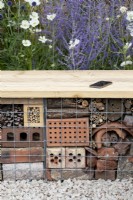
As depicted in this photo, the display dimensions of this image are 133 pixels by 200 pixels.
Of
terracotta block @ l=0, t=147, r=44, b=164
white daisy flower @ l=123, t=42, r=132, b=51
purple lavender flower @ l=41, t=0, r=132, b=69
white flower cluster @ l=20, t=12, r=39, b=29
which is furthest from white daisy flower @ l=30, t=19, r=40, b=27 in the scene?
terracotta block @ l=0, t=147, r=44, b=164

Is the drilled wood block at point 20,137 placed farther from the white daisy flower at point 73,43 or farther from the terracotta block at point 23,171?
the white daisy flower at point 73,43

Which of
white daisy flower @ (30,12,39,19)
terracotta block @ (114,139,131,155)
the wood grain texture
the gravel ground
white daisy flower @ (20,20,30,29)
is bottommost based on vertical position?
the gravel ground

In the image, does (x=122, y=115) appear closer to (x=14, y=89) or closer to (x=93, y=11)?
(x=14, y=89)

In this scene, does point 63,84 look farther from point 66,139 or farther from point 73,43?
point 73,43

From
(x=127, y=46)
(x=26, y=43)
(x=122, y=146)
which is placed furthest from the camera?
(x=26, y=43)

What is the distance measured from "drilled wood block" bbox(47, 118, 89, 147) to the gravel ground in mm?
244

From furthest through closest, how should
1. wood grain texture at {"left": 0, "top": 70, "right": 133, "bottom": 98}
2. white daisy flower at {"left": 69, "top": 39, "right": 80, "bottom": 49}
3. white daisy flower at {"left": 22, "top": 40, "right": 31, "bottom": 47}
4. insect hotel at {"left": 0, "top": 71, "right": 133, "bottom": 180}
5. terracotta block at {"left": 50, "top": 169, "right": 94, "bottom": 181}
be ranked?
white daisy flower at {"left": 22, "top": 40, "right": 31, "bottom": 47}
white daisy flower at {"left": 69, "top": 39, "right": 80, "bottom": 49}
terracotta block at {"left": 50, "top": 169, "right": 94, "bottom": 181}
insect hotel at {"left": 0, "top": 71, "right": 133, "bottom": 180}
wood grain texture at {"left": 0, "top": 70, "right": 133, "bottom": 98}

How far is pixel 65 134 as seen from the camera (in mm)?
3619

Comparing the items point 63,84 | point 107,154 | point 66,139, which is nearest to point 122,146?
point 107,154

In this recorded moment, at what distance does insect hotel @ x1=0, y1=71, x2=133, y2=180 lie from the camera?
3.57m

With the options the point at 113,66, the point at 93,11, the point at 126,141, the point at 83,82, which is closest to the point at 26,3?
the point at 93,11

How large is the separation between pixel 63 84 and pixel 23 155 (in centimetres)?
51

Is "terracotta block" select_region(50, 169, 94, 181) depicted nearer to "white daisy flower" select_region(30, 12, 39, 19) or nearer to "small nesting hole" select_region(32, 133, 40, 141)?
"small nesting hole" select_region(32, 133, 40, 141)

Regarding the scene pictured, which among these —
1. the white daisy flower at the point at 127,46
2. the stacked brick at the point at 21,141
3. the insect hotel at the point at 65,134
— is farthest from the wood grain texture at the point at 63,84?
the white daisy flower at the point at 127,46
